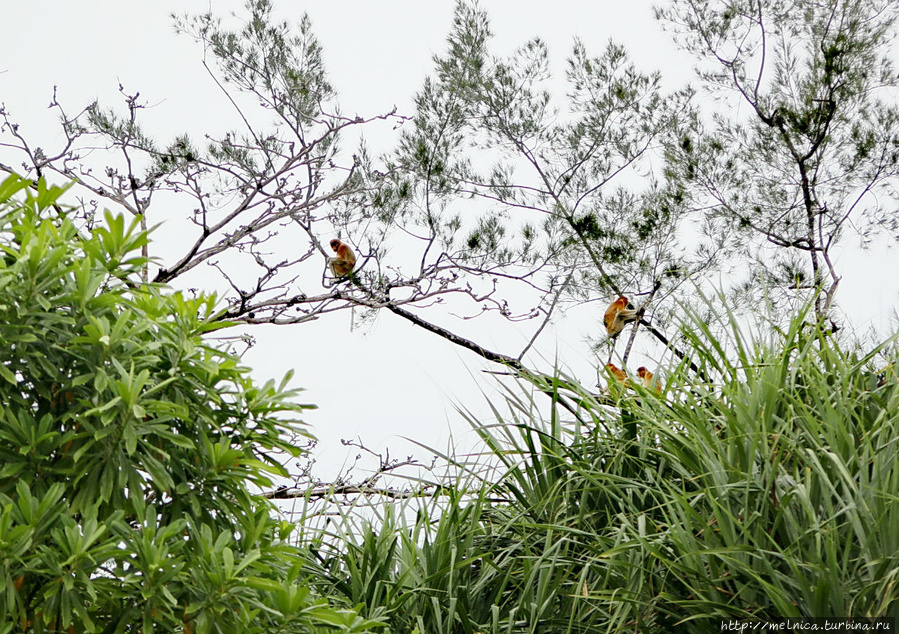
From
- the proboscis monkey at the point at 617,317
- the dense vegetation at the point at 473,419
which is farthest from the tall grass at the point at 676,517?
the proboscis monkey at the point at 617,317

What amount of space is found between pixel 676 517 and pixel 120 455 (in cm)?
135

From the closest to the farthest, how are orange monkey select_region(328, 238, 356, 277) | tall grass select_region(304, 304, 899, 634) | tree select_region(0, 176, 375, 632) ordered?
tree select_region(0, 176, 375, 632), tall grass select_region(304, 304, 899, 634), orange monkey select_region(328, 238, 356, 277)

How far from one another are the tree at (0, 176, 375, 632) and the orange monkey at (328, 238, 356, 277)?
3.11 meters

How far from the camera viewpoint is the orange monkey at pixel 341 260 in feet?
15.9

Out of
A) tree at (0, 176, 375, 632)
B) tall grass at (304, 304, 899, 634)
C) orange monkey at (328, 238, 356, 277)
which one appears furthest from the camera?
orange monkey at (328, 238, 356, 277)

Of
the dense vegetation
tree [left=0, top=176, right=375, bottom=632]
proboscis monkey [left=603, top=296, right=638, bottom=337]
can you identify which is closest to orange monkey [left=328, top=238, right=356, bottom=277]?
the dense vegetation

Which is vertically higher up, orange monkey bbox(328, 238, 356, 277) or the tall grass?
orange monkey bbox(328, 238, 356, 277)

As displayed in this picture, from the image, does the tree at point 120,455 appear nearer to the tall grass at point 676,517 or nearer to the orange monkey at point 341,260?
the tall grass at point 676,517

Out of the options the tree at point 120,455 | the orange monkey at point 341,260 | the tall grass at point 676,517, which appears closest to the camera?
the tree at point 120,455

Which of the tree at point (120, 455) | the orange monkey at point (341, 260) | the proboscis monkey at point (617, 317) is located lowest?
the tree at point (120, 455)

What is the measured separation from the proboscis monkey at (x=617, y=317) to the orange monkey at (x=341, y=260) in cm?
143

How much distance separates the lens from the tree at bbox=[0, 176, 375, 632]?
1428 mm

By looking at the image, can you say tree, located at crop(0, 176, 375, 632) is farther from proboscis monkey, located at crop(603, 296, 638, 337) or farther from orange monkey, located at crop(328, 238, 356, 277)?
proboscis monkey, located at crop(603, 296, 638, 337)

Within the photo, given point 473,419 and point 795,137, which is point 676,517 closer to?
point 473,419
